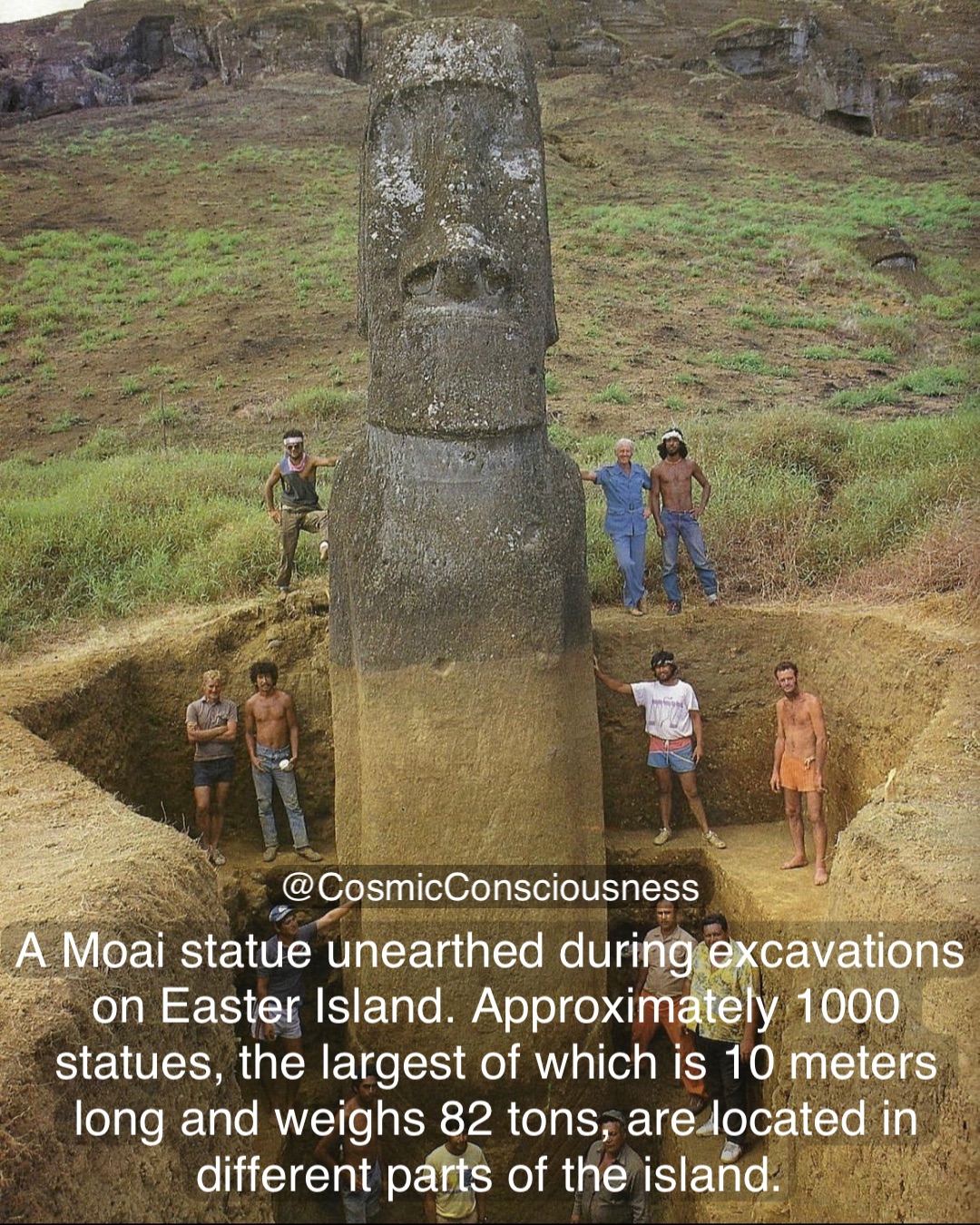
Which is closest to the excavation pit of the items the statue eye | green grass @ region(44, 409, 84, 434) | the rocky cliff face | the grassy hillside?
the grassy hillside

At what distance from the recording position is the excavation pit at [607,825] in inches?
166

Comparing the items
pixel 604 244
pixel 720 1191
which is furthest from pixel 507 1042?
pixel 604 244

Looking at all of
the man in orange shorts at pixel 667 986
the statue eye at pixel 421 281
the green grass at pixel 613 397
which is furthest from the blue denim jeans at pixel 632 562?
the green grass at pixel 613 397

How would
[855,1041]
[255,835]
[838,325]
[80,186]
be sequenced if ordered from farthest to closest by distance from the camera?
1. [80,186]
2. [838,325]
3. [255,835]
4. [855,1041]

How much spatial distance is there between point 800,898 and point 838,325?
1334 cm

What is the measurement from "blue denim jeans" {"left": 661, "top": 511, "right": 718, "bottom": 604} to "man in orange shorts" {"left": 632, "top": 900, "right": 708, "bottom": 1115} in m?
2.43

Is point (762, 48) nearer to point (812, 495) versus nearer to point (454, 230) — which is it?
point (812, 495)

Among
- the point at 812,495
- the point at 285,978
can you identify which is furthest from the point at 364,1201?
the point at 812,495

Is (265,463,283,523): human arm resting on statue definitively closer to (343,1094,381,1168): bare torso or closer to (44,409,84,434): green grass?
(343,1094,381,1168): bare torso

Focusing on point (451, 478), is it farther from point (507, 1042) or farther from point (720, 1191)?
point (720, 1191)

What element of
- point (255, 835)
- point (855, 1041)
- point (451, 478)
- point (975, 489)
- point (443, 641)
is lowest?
point (255, 835)

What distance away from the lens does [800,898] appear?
6.37 m

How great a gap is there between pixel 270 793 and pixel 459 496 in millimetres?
2654

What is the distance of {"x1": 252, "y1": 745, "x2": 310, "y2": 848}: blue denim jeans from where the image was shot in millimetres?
7289
